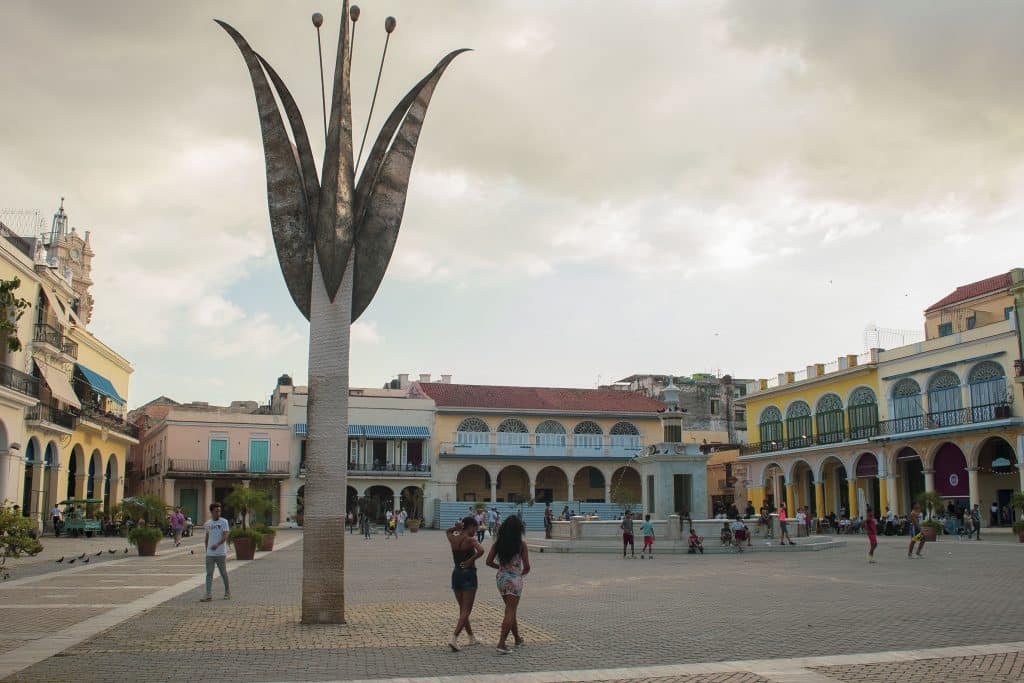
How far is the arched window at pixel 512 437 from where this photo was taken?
5675 cm

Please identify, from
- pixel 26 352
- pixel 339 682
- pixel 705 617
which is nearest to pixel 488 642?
pixel 339 682

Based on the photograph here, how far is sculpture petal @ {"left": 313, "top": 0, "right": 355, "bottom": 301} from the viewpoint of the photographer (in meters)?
11.9

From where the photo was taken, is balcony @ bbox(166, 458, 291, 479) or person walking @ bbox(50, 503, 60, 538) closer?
person walking @ bbox(50, 503, 60, 538)

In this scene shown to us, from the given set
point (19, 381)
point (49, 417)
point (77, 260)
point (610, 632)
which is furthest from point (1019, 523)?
point (77, 260)

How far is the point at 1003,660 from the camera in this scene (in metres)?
8.94

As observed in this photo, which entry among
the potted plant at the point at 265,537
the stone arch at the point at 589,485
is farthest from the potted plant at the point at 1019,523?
the stone arch at the point at 589,485

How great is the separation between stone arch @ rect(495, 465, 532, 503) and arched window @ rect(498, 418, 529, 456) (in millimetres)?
1694

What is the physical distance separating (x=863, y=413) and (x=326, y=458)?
38.2 meters

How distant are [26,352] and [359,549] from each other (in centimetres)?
1317

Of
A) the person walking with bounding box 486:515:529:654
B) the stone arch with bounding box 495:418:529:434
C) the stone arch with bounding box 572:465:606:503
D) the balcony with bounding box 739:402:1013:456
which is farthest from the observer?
the stone arch with bounding box 572:465:606:503

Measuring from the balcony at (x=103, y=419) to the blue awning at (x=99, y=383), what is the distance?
72 cm

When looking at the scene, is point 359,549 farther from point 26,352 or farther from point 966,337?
point 966,337

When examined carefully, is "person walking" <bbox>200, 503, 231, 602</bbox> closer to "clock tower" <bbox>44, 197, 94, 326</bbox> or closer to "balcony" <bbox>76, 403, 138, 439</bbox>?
"balcony" <bbox>76, 403, 138, 439</bbox>

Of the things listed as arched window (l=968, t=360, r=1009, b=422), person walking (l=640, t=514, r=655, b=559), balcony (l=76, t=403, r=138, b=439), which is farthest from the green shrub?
arched window (l=968, t=360, r=1009, b=422)
